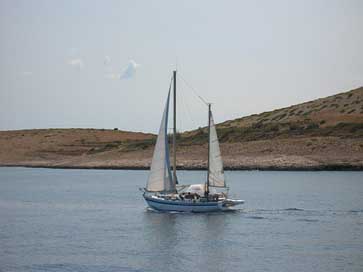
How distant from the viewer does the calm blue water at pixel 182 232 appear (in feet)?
113

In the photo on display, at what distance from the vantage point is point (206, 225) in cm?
4600

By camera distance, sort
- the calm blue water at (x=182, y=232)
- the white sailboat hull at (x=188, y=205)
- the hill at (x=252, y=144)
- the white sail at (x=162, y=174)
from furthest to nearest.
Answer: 1. the hill at (x=252, y=144)
2. the white sail at (x=162, y=174)
3. the white sailboat hull at (x=188, y=205)
4. the calm blue water at (x=182, y=232)

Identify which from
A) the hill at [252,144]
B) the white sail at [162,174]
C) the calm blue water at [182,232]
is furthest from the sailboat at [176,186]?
the hill at [252,144]

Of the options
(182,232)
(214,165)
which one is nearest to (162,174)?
(214,165)

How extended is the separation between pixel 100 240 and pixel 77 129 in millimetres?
120510

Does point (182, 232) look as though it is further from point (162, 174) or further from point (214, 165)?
point (214, 165)

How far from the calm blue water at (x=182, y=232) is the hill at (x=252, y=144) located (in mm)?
25233

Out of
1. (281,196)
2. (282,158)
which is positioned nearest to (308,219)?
(281,196)

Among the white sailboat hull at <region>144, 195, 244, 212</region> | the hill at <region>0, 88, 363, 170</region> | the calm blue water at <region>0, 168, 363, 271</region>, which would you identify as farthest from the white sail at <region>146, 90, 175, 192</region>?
the hill at <region>0, 88, 363, 170</region>

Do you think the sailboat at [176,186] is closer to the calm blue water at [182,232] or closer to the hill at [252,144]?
the calm blue water at [182,232]

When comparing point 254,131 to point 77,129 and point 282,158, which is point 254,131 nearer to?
point 282,158

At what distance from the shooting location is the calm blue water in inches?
1357

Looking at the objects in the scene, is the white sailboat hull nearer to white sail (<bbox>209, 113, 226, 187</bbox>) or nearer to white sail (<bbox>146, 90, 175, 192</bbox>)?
white sail (<bbox>146, 90, 175, 192</bbox>)

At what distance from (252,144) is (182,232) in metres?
61.9
